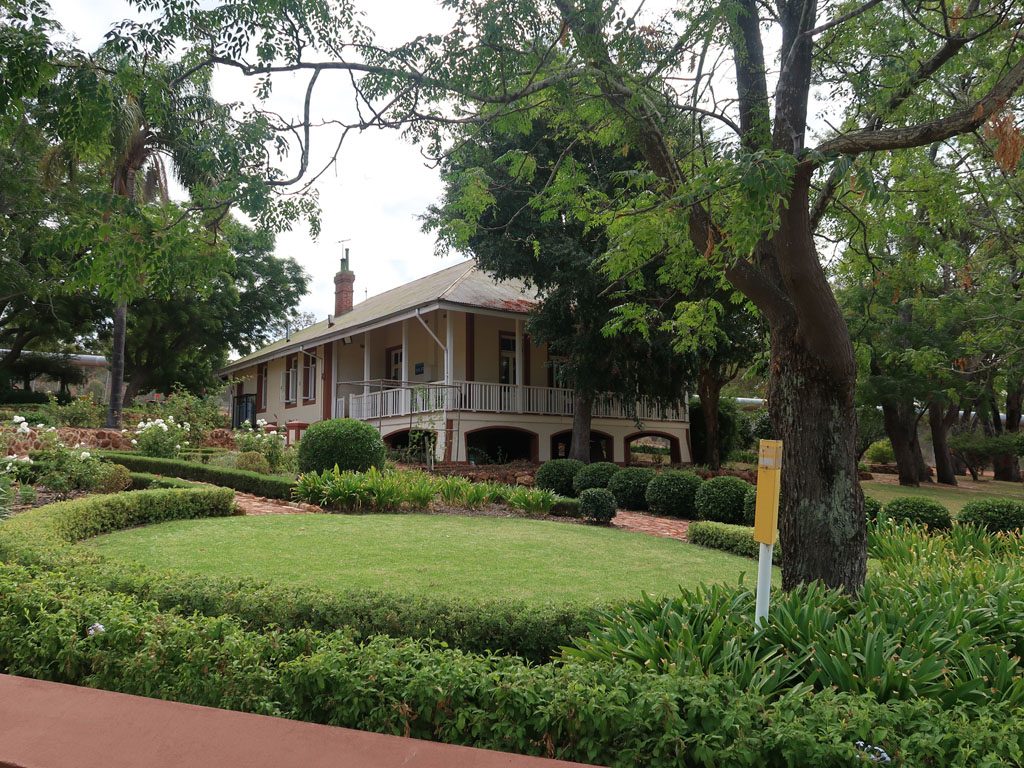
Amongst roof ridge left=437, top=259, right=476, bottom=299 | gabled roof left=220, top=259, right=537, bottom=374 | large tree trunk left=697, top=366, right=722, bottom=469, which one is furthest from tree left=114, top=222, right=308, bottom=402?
large tree trunk left=697, top=366, right=722, bottom=469

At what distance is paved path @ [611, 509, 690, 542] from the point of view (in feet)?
38.8

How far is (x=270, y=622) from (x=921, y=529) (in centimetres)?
932

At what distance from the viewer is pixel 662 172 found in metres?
6.39

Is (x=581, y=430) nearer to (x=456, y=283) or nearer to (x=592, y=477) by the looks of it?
(x=592, y=477)

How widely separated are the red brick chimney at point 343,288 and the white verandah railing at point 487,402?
9.22 meters

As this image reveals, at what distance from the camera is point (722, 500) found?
42.0ft

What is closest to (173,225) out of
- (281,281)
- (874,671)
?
(874,671)

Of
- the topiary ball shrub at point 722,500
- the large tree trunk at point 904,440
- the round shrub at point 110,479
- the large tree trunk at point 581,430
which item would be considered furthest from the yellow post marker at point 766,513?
the large tree trunk at point 904,440

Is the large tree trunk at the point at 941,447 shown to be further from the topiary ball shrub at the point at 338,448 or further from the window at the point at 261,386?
the window at the point at 261,386

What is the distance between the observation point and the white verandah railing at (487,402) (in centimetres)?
2045

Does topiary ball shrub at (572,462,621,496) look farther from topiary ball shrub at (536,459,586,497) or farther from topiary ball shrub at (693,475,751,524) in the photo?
topiary ball shrub at (693,475,751,524)

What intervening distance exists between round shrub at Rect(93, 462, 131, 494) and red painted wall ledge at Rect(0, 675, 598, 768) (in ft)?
29.1

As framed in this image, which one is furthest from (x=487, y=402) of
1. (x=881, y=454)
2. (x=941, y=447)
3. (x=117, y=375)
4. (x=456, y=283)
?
(x=881, y=454)

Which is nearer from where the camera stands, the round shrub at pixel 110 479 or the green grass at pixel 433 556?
the green grass at pixel 433 556
